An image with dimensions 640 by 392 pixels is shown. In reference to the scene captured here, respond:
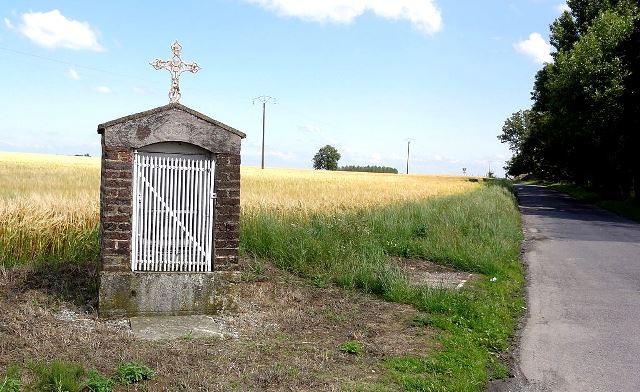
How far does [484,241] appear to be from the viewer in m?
12.9

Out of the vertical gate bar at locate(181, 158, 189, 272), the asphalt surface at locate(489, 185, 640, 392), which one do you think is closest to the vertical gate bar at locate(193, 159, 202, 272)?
the vertical gate bar at locate(181, 158, 189, 272)

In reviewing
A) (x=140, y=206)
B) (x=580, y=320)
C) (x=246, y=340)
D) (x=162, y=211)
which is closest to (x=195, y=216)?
(x=162, y=211)

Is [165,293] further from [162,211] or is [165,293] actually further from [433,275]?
[433,275]

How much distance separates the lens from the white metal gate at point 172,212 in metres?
6.83

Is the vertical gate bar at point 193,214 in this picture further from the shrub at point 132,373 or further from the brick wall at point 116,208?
the shrub at point 132,373

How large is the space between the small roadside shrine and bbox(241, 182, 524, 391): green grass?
2.32 metres

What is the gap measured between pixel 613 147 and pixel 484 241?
72.2 ft

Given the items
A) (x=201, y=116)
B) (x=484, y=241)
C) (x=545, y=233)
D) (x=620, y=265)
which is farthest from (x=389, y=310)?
(x=545, y=233)

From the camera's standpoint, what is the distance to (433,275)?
10125 mm

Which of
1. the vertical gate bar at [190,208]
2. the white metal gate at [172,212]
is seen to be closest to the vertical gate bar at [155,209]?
the white metal gate at [172,212]

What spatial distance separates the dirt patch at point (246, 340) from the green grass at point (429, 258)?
1.09ft

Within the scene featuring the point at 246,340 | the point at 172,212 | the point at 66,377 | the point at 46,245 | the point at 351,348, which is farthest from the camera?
the point at 46,245

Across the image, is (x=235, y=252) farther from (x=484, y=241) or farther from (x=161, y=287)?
(x=484, y=241)

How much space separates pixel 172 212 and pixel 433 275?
4.80 metres
